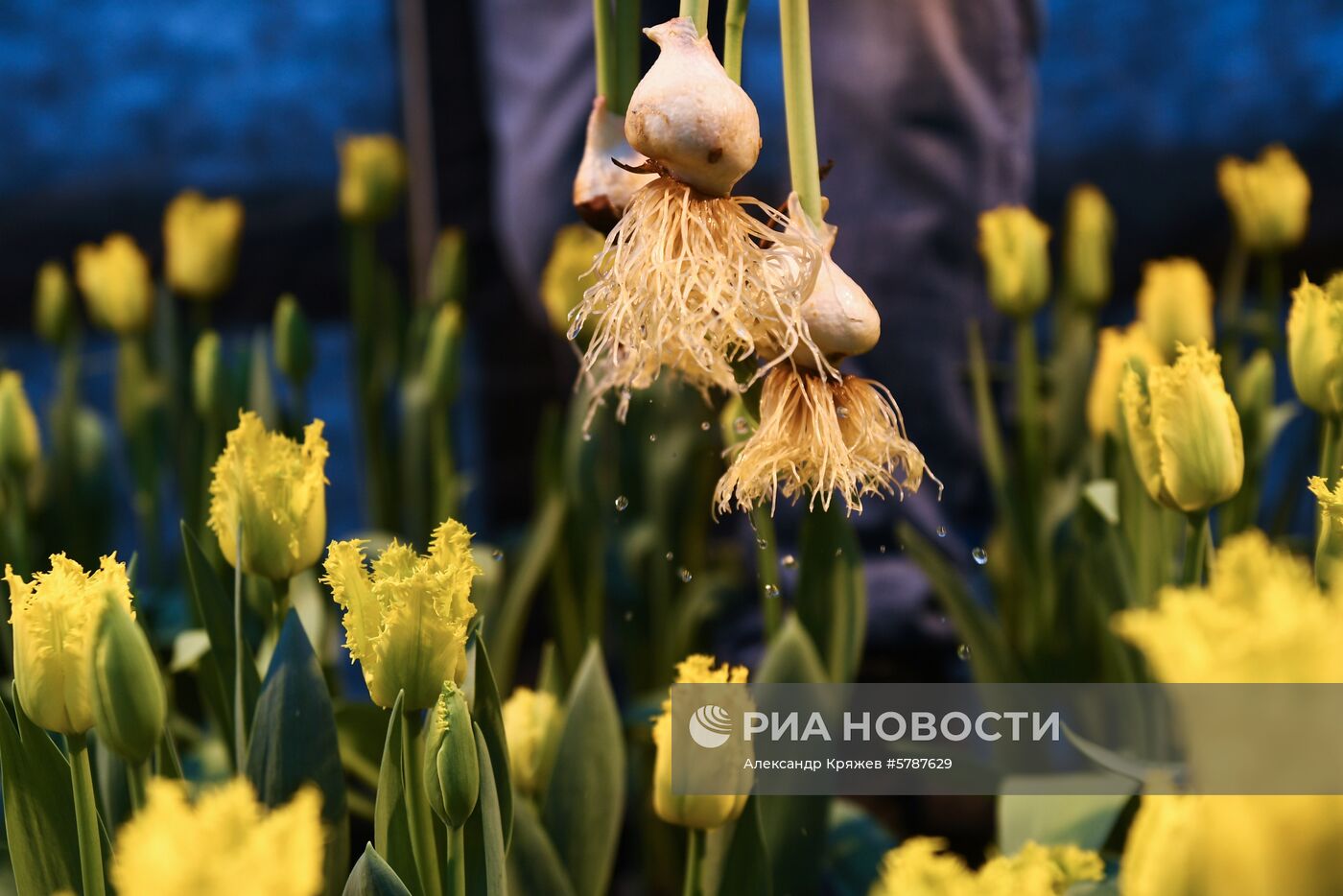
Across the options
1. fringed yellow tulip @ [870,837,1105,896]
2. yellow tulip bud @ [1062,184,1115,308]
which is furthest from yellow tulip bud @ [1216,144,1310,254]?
fringed yellow tulip @ [870,837,1105,896]

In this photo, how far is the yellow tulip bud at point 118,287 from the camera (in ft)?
2.53

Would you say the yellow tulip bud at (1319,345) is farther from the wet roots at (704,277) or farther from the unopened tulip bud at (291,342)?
the unopened tulip bud at (291,342)

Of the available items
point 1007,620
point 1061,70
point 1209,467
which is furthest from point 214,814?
point 1061,70

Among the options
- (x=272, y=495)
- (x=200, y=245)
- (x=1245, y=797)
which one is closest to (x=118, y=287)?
(x=200, y=245)

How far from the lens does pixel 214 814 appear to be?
0.59 ft

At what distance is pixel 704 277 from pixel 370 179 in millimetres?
660

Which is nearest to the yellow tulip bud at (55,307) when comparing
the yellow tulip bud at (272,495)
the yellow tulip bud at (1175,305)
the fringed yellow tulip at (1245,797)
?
the yellow tulip bud at (272,495)

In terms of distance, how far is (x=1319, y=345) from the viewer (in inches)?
14.3

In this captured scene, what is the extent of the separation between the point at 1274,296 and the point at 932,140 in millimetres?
339

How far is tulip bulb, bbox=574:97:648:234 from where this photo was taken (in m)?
0.34

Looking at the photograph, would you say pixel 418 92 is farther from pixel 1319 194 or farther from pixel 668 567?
pixel 1319 194

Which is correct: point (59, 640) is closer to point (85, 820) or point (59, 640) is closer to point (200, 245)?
point (85, 820)

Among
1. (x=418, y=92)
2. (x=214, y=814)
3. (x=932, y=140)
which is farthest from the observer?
(x=418, y=92)

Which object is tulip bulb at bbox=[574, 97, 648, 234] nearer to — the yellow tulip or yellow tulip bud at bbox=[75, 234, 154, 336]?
the yellow tulip
